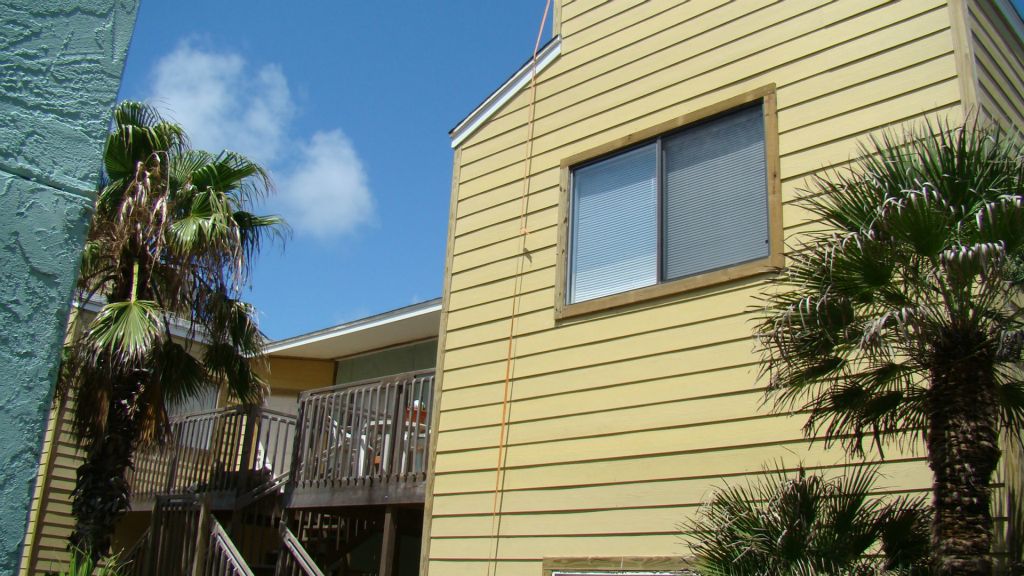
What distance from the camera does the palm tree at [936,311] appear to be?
3.67 m

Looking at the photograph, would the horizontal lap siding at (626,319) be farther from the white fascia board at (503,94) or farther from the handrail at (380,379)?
the handrail at (380,379)

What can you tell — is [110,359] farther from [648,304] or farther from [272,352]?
[272,352]

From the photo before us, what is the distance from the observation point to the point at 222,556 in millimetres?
9961

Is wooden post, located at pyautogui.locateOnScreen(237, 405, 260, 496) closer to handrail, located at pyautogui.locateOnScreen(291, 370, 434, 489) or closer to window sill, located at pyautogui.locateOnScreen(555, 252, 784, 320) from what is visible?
handrail, located at pyautogui.locateOnScreen(291, 370, 434, 489)

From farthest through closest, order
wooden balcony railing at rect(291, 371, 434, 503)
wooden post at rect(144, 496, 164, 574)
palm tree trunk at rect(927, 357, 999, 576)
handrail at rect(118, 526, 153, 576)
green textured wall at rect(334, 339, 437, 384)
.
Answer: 1. green textured wall at rect(334, 339, 437, 384)
2. handrail at rect(118, 526, 153, 576)
3. wooden post at rect(144, 496, 164, 574)
4. wooden balcony railing at rect(291, 371, 434, 503)
5. palm tree trunk at rect(927, 357, 999, 576)

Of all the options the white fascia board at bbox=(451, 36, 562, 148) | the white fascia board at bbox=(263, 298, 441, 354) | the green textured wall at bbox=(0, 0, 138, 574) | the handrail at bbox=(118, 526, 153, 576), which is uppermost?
the white fascia board at bbox=(451, 36, 562, 148)

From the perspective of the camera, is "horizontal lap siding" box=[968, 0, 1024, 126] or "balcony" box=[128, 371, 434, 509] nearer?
"horizontal lap siding" box=[968, 0, 1024, 126]

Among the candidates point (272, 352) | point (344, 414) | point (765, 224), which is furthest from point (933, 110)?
point (272, 352)

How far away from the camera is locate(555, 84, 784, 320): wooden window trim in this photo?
6.10 m

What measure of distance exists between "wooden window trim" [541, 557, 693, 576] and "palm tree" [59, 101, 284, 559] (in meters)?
4.79

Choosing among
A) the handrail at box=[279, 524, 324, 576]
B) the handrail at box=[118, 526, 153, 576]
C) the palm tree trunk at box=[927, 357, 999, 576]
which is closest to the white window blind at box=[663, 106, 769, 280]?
the palm tree trunk at box=[927, 357, 999, 576]

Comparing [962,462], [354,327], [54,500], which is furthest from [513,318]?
[54,500]

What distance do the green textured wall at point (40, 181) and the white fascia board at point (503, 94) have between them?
592cm

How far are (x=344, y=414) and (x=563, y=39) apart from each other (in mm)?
4783
